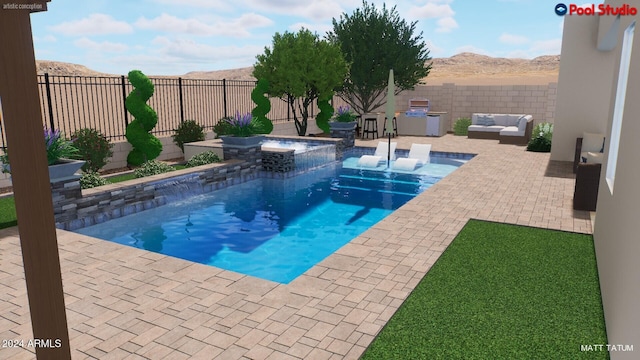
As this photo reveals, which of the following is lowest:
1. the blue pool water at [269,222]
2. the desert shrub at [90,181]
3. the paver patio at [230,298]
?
the blue pool water at [269,222]

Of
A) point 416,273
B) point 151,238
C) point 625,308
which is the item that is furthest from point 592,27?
point 151,238

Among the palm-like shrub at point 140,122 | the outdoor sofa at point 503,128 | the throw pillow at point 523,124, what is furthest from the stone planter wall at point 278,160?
the throw pillow at point 523,124

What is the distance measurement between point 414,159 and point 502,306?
35.4 ft

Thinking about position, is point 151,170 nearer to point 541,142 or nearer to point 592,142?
point 592,142

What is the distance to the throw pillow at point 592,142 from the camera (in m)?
12.2

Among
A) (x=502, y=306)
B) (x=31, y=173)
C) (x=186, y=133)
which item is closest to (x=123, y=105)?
(x=186, y=133)

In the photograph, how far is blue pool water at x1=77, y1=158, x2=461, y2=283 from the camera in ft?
25.9

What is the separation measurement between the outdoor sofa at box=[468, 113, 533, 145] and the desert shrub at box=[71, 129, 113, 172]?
1617cm

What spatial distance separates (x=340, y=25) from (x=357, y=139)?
717cm

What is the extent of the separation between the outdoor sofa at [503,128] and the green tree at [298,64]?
305 inches

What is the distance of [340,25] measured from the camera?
990 inches

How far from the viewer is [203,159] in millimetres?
13242

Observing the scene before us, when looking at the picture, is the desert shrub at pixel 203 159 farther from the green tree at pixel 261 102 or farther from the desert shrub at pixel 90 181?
the green tree at pixel 261 102

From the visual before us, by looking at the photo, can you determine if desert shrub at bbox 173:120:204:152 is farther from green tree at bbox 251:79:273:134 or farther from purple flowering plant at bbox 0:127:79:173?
purple flowering plant at bbox 0:127:79:173
